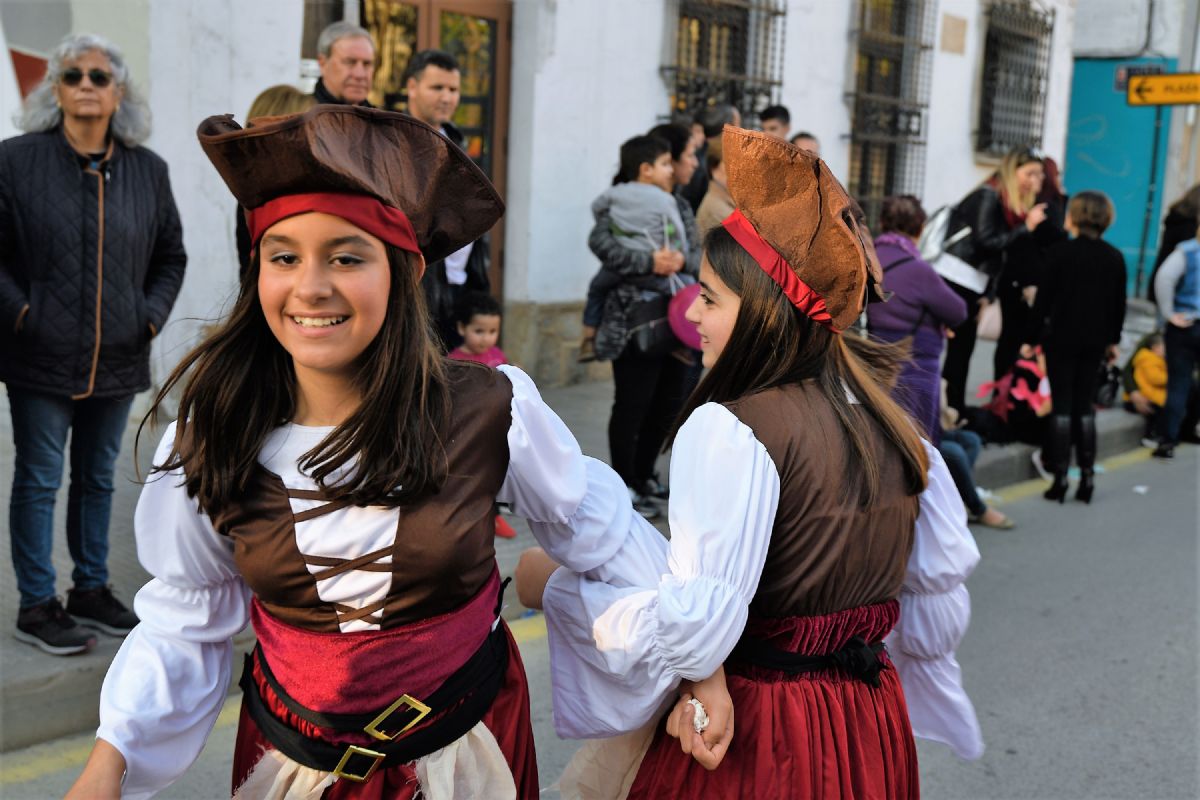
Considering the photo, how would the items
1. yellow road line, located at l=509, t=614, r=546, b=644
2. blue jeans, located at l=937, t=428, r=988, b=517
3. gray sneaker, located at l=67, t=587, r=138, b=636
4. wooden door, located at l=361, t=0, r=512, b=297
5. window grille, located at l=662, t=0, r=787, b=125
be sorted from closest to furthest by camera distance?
gray sneaker, located at l=67, t=587, r=138, b=636 < yellow road line, located at l=509, t=614, r=546, b=644 < blue jeans, located at l=937, t=428, r=988, b=517 < wooden door, located at l=361, t=0, r=512, b=297 < window grille, located at l=662, t=0, r=787, b=125

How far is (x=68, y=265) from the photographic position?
4.03 meters

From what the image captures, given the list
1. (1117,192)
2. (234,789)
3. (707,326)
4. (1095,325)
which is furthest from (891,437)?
(1117,192)

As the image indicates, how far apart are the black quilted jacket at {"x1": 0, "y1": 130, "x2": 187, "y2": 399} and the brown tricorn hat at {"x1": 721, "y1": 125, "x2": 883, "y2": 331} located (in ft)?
8.46

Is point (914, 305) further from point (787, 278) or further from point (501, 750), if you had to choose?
point (501, 750)

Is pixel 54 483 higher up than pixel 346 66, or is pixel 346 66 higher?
pixel 346 66

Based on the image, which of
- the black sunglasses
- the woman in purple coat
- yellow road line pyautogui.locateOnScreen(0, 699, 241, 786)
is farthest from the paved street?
the black sunglasses

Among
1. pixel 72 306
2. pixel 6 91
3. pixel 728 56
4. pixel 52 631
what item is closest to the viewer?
pixel 52 631

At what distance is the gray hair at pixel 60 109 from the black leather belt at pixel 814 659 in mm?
2926

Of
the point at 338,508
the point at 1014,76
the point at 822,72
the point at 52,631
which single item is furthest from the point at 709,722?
the point at 1014,76

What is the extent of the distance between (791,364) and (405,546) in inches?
30.9

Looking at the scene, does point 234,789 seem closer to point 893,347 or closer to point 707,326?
point 707,326

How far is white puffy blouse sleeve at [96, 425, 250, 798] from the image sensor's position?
6.45 feet

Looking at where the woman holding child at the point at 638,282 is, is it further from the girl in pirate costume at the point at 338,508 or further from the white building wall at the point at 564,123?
the girl in pirate costume at the point at 338,508

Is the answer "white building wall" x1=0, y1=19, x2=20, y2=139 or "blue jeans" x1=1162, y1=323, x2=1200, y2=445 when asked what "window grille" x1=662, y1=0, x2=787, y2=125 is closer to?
"blue jeans" x1=1162, y1=323, x2=1200, y2=445
